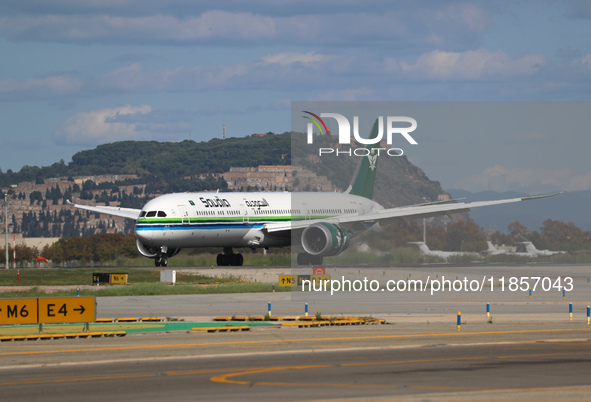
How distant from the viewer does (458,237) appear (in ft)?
178

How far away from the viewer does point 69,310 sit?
28297 mm

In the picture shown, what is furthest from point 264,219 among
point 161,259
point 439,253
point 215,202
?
point 439,253

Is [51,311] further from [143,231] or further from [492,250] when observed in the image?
[492,250]

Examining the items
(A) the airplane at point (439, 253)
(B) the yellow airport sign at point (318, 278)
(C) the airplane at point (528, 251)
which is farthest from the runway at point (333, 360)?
(C) the airplane at point (528, 251)

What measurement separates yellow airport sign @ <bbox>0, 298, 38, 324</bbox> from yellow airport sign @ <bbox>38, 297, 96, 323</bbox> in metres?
0.23

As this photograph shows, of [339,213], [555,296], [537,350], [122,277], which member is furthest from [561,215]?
[537,350]

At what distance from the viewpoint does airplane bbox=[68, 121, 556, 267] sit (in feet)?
188

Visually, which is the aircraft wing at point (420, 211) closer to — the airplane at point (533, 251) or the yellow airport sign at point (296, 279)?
the airplane at point (533, 251)

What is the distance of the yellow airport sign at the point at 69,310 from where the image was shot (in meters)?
28.2

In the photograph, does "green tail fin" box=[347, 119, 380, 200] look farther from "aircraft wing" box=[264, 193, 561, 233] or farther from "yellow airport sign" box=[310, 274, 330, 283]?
"yellow airport sign" box=[310, 274, 330, 283]

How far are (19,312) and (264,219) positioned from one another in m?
36.3

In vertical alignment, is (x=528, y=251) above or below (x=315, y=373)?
above

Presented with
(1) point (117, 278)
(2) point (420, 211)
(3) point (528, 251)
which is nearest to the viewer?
(1) point (117, 278)

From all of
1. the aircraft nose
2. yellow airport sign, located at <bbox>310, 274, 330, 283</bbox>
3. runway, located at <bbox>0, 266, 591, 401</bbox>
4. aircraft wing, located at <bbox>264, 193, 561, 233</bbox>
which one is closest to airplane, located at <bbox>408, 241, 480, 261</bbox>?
aircraft wing, located at <bbox>264, 193, 561, 233</bbox>
